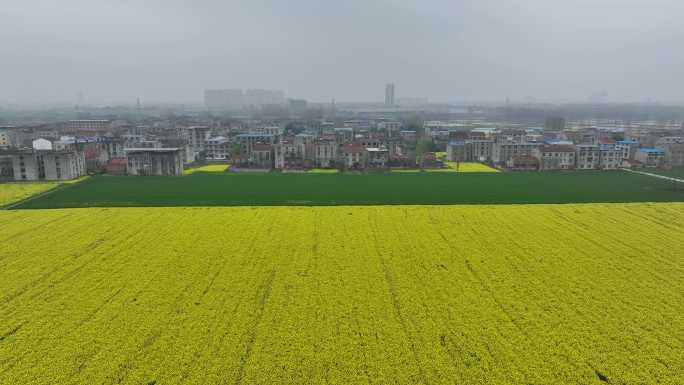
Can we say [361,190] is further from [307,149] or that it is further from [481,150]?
[481,150]

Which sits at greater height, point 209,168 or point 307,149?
point 307,149

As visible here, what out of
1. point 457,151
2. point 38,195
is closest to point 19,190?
point 38,195

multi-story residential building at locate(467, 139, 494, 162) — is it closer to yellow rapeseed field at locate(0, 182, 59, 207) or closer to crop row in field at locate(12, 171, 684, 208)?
crop row in field at locate(12, 171, 684, 208)

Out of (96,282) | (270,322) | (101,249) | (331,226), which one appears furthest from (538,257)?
(101,249)

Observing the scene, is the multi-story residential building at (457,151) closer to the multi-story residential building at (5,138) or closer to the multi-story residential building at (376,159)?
the multi-story residential building at (376,159)

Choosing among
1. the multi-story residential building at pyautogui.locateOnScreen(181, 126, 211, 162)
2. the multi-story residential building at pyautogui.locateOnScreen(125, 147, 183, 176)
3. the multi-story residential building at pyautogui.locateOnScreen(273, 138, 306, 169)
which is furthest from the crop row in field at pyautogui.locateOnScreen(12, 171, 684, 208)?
the multi-story residential building at pyautogui.locateOnScreen(181, 126, 211, 162)

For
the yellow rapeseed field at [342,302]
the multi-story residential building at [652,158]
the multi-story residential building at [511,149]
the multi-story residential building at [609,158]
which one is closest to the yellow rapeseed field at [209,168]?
the yellow rapeseed field at [342,302]

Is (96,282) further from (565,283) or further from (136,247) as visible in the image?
(565,283)
